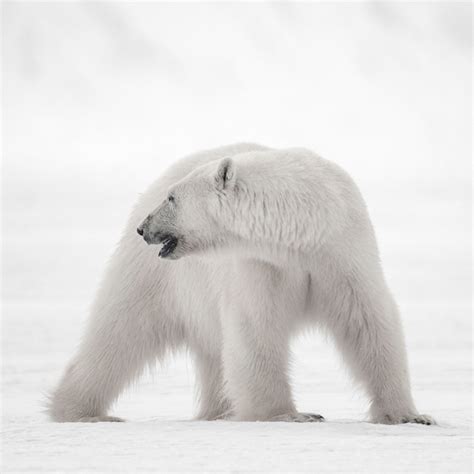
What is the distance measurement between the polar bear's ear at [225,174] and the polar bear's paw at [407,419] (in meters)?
1.09

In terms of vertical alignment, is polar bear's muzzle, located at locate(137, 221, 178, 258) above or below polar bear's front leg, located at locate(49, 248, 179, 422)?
above

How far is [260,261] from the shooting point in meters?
3.83

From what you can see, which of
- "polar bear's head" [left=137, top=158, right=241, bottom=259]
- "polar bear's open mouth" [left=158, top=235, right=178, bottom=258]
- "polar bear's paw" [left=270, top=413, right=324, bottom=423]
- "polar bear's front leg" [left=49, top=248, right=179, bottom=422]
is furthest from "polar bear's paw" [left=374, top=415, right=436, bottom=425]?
"polar bear's front leg" [left=49, top=248, right=179, bottom=422]

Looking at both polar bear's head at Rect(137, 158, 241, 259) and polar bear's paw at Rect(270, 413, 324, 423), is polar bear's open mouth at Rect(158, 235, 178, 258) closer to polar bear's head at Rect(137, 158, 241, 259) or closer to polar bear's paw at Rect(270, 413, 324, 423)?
polar bear's head at Rect(137, 158, 241, 259)

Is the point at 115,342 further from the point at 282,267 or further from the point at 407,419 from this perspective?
the point at 407,419

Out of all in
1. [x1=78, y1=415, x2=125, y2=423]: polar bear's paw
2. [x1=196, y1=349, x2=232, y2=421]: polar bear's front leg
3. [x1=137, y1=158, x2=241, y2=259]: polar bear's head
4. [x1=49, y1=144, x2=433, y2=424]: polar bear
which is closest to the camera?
[x1=49, y1=144, x2=433, y2=424]: polar bear

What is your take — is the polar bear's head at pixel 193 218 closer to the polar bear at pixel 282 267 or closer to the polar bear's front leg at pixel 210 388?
the polar bear at pixel 282 267

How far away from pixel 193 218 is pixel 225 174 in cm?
A: 22

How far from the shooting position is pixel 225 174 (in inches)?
148

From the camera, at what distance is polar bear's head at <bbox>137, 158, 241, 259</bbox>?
12.4ft

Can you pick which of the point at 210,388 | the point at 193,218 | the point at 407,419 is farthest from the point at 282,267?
the point at 210,388

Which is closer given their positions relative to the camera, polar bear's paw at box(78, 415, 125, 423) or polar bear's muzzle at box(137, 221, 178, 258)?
polar bear's muzzle at box(137, 221, 178, 258)

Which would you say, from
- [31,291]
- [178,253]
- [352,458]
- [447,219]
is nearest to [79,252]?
[31,291]

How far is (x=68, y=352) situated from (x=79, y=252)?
5.53m
